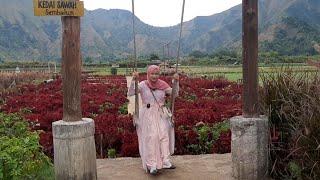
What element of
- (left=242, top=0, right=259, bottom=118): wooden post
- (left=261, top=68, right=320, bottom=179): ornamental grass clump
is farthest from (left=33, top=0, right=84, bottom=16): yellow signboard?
(left=261, top=68, right=320, bottom=179): ornamental grass clump

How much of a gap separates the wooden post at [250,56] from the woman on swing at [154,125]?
3.42 feet

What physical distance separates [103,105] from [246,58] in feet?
28.5

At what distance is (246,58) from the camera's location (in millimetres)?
6508

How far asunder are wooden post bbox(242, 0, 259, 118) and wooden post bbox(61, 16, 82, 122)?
2032mm

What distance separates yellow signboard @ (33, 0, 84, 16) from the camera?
6.26m

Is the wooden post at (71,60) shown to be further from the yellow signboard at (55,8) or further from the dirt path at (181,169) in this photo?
the dirt path at (181,169)

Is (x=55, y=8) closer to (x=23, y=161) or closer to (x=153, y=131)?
(x=23, y=161)

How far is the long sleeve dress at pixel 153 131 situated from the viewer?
720 centimetres

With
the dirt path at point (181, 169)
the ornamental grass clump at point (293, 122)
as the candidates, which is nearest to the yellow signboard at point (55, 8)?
the dirt path at point (181, 169)

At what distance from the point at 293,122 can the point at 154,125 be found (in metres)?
1.88

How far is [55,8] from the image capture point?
6281 millimetres

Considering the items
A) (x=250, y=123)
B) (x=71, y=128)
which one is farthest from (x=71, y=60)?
(x=250, y=123)

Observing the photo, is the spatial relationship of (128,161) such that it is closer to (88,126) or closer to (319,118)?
(88,126)

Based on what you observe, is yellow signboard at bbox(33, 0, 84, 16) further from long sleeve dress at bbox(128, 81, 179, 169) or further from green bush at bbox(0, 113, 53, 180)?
A: green bush at bbox(0, 113, 53, 180)
